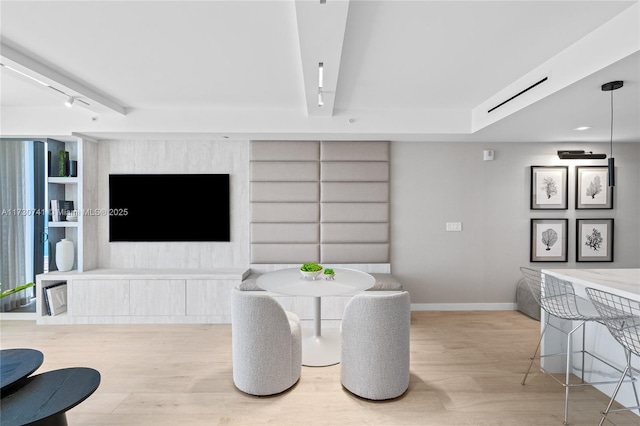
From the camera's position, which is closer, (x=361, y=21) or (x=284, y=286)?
(x=361, y=21)

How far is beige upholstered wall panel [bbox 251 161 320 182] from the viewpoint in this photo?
4.27 metres

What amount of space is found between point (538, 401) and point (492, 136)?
2904 millimetres

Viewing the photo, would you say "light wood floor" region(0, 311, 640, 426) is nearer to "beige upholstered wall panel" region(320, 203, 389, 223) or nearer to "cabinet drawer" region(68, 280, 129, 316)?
"cabinet drawer" region(68, 280, 129, 316)

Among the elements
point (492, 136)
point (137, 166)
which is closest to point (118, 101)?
point (137, 166)

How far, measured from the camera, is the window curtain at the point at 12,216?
3.96 meters

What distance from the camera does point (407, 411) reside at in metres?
2.22

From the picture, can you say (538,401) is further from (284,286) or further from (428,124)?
(428,124)

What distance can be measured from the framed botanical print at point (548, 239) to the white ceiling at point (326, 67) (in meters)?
1.15

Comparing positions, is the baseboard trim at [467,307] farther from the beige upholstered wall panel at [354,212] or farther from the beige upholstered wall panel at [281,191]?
the beige upholstered wall panel at [281,191]

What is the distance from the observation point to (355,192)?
428cm

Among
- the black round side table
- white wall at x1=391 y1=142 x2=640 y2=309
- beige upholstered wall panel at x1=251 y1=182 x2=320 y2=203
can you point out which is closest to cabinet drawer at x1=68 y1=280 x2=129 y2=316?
beige upholstered wall panel at x1=251 y1=182 x2=320 y2=203

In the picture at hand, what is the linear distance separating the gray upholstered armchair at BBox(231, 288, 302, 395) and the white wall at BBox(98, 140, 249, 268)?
205cm

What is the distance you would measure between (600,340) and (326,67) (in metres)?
2.91

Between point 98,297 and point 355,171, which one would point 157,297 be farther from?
point 355,171
